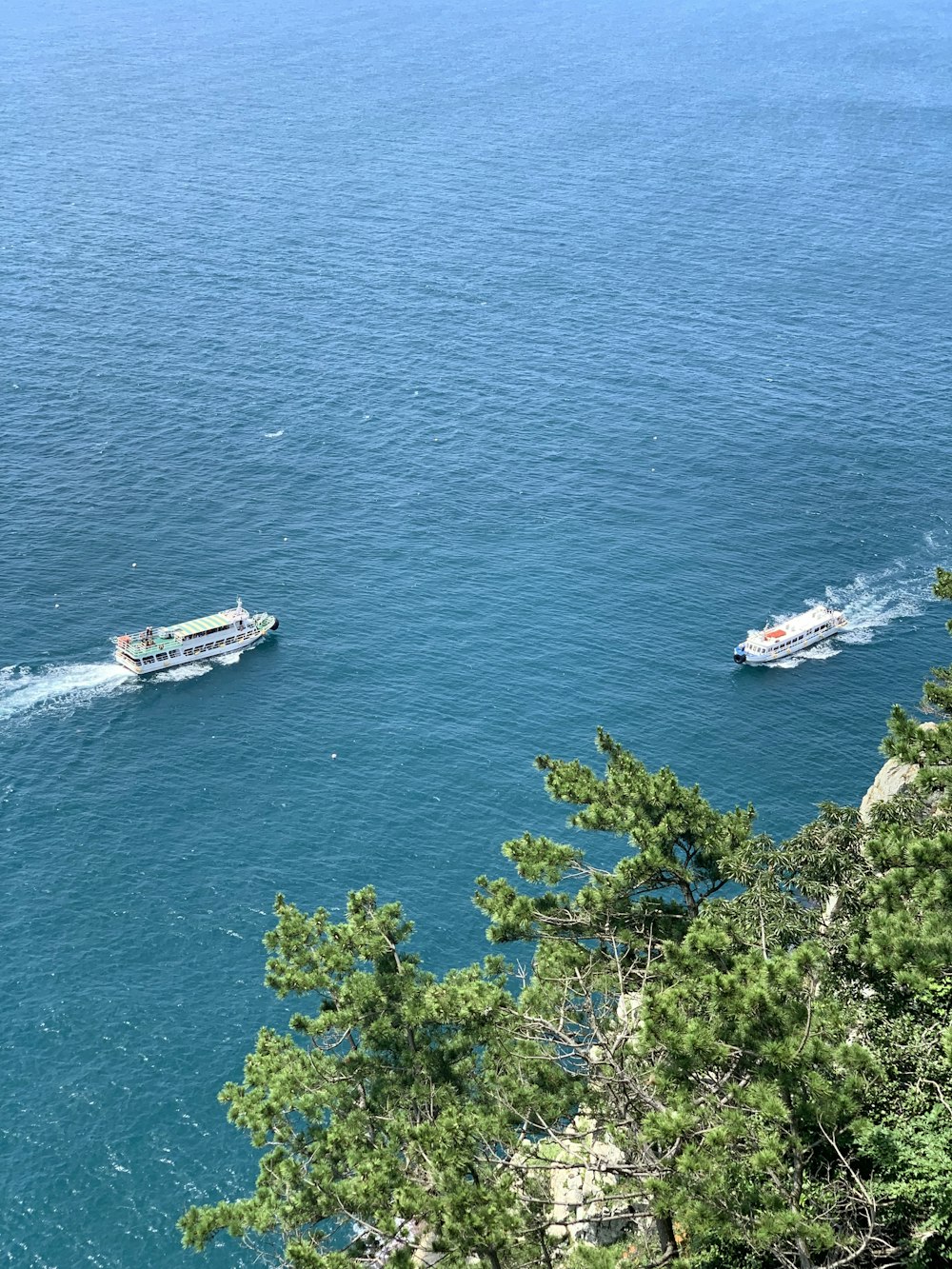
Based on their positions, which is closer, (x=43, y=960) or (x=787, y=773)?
(x=43, y=960)

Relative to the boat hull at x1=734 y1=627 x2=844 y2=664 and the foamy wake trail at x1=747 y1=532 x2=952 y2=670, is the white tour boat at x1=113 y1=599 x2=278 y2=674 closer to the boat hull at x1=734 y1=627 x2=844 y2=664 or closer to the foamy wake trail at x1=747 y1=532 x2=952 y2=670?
the boat hull at x1=734 y1=627 x2=844 y2=664

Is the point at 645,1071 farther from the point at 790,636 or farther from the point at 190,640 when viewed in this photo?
the point at 190,640

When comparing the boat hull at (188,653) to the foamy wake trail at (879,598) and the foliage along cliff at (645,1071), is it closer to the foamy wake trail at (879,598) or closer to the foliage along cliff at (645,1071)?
the foamy wake trail at (879,598)

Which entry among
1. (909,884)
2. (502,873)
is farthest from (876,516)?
(909,884)

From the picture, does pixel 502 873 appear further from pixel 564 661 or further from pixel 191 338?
pixel 191 338

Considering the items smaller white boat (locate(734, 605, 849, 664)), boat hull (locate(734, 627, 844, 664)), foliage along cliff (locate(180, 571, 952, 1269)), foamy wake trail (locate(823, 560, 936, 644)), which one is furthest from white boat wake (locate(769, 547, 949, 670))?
foliage along cliff (locate(180, 571, 952, 1269))

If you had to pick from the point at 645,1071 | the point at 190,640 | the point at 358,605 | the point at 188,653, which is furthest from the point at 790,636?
the point at 645,1071
